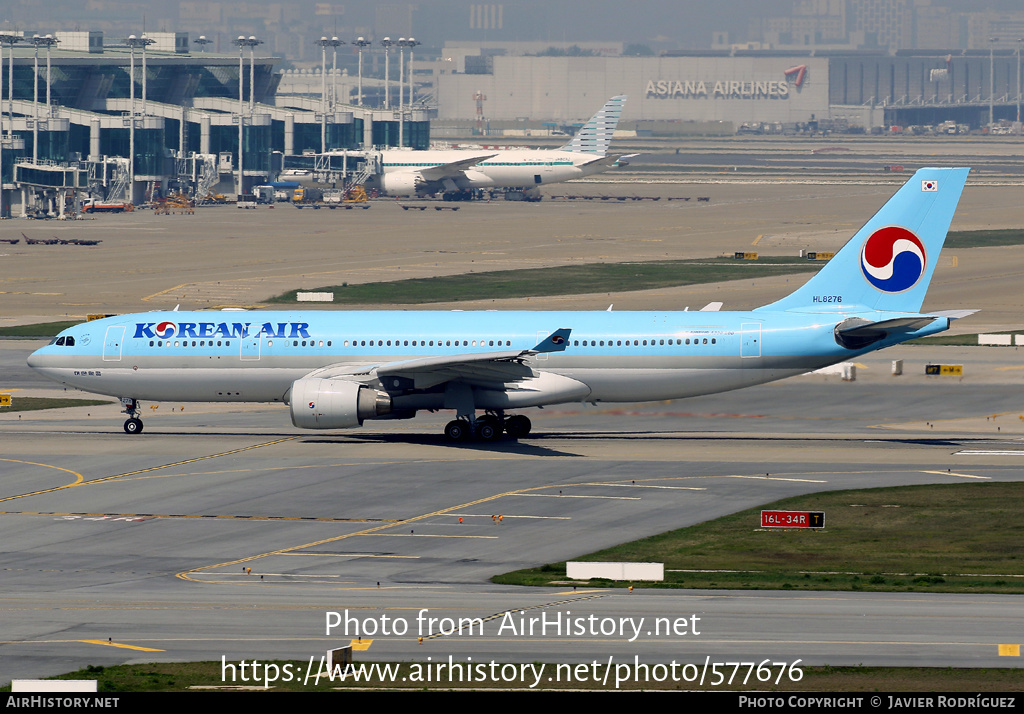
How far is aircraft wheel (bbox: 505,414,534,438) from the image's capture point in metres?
58.1

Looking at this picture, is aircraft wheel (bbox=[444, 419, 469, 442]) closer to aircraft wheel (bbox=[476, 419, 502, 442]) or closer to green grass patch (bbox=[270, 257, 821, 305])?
aircraft wheel (bbox=[476, 419, 502, 442])

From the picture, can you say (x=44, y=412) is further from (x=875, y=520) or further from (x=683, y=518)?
(x=875, y=520)

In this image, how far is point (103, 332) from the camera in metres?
59.0

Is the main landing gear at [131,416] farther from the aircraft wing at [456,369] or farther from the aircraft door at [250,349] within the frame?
the aircraft wing at [456,369]

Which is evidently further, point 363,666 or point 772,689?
point 363,666

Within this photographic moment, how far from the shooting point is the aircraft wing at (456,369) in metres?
53.7

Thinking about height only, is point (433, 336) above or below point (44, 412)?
above

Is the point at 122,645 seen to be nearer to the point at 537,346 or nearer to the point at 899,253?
the point at 537,346

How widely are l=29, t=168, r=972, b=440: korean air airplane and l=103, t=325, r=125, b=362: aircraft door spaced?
0.06m

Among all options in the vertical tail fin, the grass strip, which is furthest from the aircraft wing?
the grass strip

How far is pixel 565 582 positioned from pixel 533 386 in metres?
21.1

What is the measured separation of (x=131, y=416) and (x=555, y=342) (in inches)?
732
